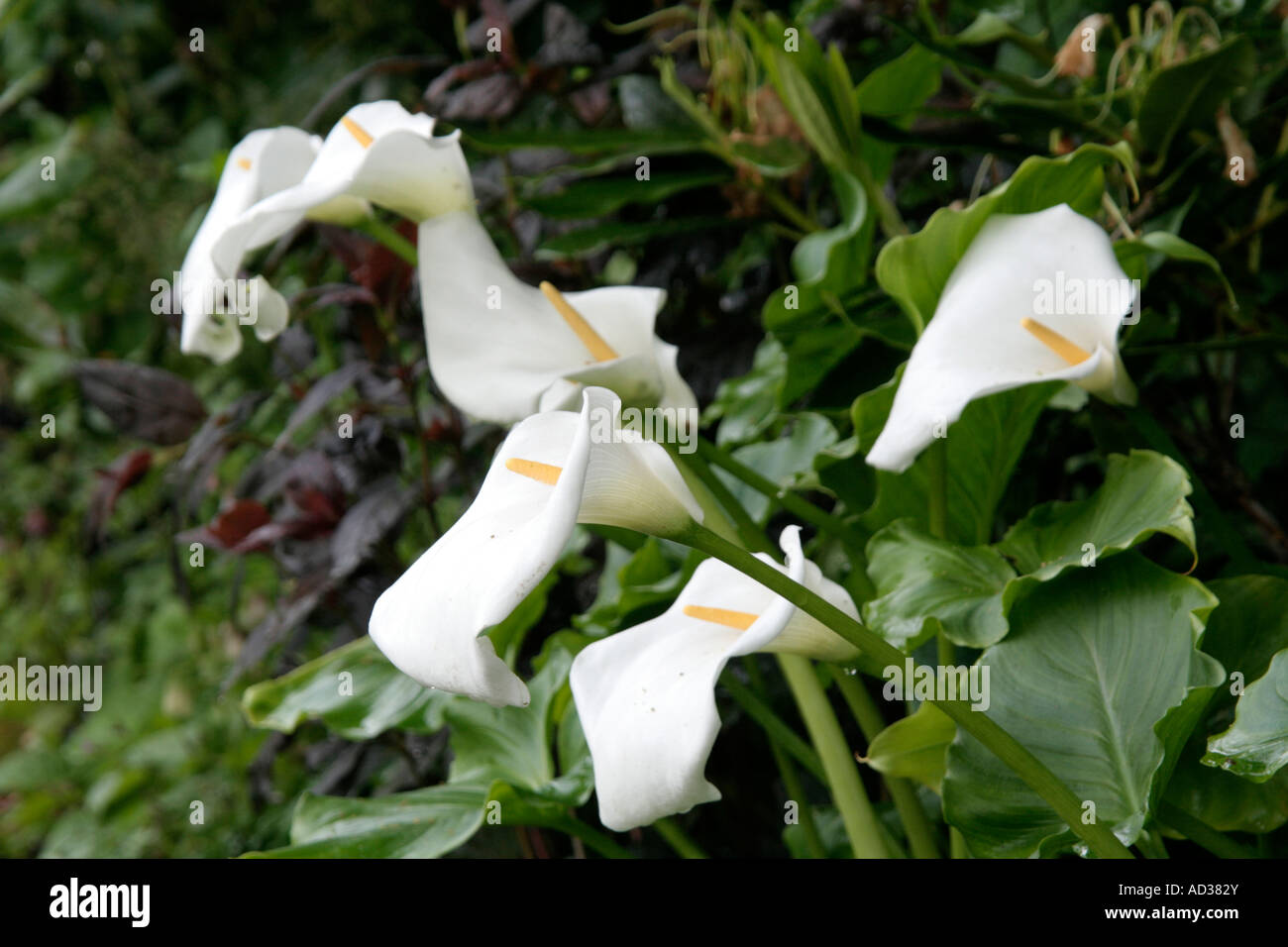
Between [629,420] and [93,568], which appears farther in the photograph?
[93,568]

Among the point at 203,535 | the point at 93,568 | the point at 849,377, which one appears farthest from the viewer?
the point at 93,568

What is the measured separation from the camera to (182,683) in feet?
5.11

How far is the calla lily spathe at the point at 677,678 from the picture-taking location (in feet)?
1.14

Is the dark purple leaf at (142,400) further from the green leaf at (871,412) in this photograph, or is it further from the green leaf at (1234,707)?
the green leaf at (1234,707)

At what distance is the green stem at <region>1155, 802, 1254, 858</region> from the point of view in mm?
432

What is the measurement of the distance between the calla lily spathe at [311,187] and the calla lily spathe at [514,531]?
20cm

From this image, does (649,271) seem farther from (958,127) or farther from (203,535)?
(203,535)

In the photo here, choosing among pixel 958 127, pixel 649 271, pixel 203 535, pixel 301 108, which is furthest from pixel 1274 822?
pixel 301 108

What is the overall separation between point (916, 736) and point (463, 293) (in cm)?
29

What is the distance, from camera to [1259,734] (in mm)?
367

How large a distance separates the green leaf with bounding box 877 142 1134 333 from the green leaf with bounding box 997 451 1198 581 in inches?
4.2
